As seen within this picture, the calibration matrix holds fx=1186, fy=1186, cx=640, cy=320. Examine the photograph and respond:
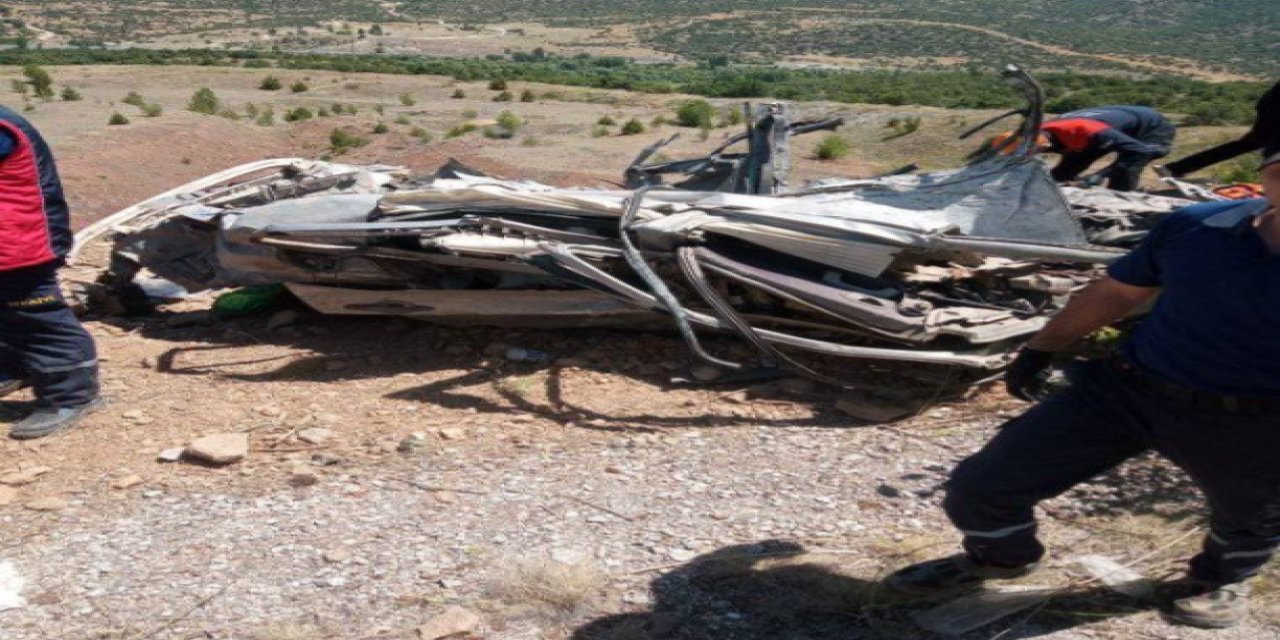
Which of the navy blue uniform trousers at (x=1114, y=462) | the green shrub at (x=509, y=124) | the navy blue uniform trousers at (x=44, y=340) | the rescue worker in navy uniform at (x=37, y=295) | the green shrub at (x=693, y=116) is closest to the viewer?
the navy blue uniform trousers at (x=1114, y=462)

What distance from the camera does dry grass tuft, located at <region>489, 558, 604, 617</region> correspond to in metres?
3.57

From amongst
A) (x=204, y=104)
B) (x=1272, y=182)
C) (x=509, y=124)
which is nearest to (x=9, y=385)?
(x=1272, y=182)

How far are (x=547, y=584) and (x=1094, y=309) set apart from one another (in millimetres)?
1794

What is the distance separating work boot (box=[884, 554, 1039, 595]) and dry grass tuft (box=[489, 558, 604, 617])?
0.92m

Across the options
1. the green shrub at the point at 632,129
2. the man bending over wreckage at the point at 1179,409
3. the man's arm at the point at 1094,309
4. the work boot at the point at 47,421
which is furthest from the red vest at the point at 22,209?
the green shrub at the point at 632,129

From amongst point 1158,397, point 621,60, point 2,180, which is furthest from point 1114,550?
point 621,60

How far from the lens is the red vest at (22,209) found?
487 centimetres

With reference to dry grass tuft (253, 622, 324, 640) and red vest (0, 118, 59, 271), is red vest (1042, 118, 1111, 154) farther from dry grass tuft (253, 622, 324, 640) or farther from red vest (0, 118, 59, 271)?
dry grass tuft (253, 622, 324, 640)

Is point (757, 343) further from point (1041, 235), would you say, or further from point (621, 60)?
point (621, 60)

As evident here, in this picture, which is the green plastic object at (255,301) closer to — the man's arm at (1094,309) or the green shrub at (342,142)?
the man's arm at (1094,309)

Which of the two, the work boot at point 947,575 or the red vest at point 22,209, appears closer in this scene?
the work boot at point 947,575

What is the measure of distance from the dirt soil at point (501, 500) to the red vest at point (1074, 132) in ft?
11.3

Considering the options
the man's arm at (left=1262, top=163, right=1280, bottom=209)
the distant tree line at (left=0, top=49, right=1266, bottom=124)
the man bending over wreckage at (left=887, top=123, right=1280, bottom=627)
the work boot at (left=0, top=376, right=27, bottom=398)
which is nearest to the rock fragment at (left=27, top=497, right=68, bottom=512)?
the work boot at (left=0, top=376, right=27, bottom=398)

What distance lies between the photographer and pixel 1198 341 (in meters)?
2.91
